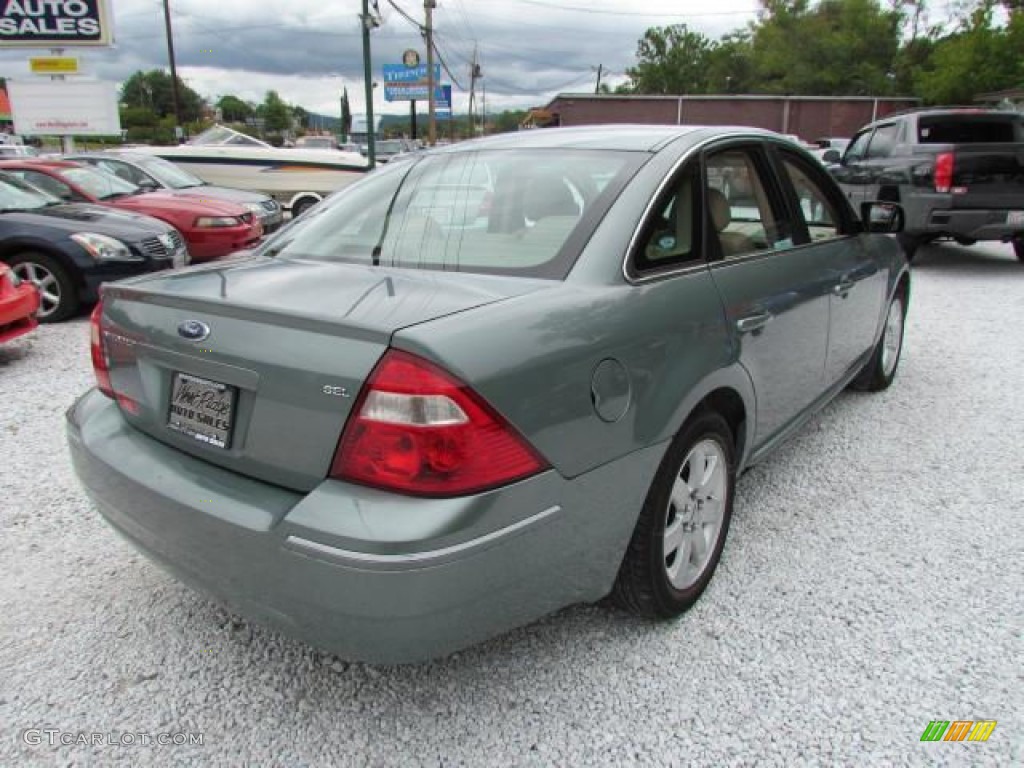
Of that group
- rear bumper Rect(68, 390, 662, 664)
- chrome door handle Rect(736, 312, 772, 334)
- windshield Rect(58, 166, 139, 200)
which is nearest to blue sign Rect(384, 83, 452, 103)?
windshield Rect(58, 166, 139, 200)

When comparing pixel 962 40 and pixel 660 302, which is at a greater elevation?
pixel 962 40

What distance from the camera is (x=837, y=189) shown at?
3.66 metres

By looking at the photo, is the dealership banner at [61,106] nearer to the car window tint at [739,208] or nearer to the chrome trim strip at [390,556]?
the car window tint at [739,208]

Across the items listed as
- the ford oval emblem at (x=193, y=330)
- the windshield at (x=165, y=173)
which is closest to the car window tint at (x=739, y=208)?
the ford oval emblem at (x=193, y=330)

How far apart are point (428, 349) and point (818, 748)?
1420 millimetres

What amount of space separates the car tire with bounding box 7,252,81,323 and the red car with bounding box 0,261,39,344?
1.15 metres

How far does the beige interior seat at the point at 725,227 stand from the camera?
8.46 feet

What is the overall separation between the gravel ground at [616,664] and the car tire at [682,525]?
0.43 ft

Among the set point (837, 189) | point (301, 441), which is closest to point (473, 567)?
point (301, 441)

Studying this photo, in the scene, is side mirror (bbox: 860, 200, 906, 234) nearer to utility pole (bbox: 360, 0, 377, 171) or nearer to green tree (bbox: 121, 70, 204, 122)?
utility pole (bbox: 360, 0, 377, 171)

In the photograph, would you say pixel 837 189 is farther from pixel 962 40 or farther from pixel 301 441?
pixel 962 40

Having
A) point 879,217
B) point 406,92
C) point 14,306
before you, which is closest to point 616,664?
point 879,217

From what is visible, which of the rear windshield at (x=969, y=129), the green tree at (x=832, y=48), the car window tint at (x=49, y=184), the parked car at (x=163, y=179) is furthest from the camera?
the green tree at (x=832, y=48)

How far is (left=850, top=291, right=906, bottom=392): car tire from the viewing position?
14.4ft
